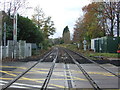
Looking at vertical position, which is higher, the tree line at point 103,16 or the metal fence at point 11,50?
the tree line at point 103,16

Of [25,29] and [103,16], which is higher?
[103,16]

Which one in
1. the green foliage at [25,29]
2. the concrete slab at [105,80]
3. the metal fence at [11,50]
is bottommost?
the concrete slab at [105,80]

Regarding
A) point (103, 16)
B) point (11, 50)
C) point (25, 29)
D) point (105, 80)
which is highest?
point (103, 16)

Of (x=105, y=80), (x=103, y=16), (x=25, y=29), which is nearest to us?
(x=105, y=80)

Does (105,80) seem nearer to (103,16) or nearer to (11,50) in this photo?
(11,50)

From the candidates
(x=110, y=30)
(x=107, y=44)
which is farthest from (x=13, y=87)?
(x=110, y=30)

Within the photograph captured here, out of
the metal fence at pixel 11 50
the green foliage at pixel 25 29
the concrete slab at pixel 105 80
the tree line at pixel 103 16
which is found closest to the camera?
the concrete slab at pixel 105 80

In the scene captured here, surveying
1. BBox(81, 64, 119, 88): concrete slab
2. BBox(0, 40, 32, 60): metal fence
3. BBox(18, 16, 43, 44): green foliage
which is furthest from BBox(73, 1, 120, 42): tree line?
BBox(81, 64, 119, 88): concrete slab

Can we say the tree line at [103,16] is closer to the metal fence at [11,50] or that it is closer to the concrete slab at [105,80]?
the metal fence at [11,50]

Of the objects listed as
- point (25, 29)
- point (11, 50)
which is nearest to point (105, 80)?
point (11, 50)

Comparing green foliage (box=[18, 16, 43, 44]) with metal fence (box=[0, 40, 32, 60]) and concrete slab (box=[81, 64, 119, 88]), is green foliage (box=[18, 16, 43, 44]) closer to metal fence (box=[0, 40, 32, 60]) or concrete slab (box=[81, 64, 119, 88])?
metal fence (box=[0, 40, 32, 60])

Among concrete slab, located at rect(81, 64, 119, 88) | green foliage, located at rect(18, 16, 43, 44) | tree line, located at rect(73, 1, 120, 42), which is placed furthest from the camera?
tree line, located at rect(73, 1, 120, 42)

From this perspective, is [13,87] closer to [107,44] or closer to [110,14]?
[107,44]

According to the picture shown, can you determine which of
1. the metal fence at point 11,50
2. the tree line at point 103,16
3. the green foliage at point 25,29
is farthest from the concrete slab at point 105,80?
the tree line at point 103,16
